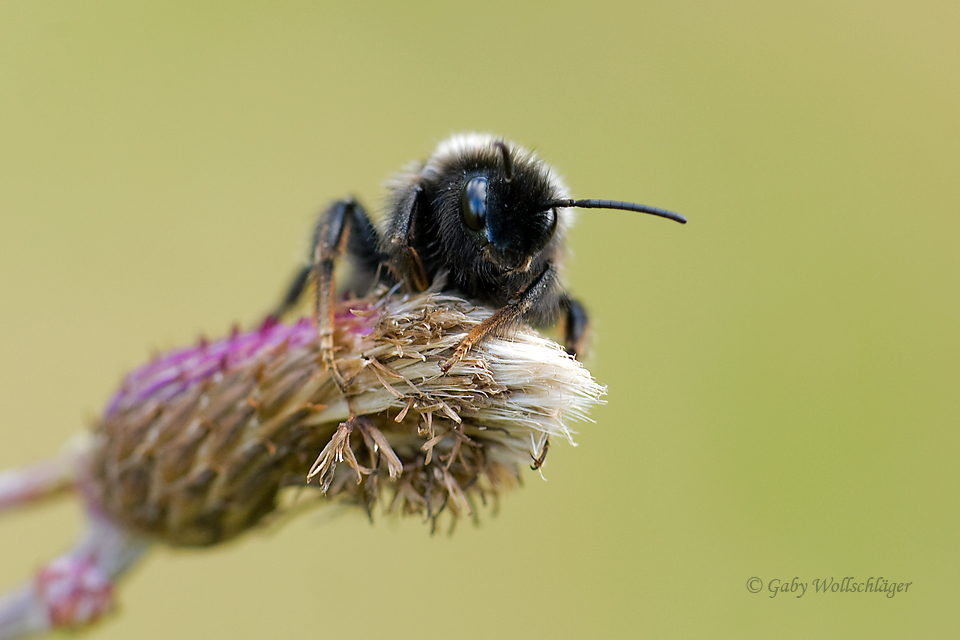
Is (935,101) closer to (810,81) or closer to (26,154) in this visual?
(810,81)

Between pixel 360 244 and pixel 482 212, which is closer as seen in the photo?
pixel 482 212

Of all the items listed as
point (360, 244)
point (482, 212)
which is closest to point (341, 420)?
point (360, 244)

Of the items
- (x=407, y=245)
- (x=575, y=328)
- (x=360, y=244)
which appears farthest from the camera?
(x=575, y=328)

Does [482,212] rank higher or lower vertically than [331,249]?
higher

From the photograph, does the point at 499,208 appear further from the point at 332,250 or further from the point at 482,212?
the point at 332,250

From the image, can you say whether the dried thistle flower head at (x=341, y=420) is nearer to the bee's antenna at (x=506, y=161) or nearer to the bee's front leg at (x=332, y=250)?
the bee's front leg at (x=332, y=250)

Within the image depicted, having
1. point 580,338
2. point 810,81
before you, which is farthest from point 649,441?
point 810,81

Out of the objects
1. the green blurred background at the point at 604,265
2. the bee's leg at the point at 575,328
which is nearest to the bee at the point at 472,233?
the bee's leg at the point at 575,328
